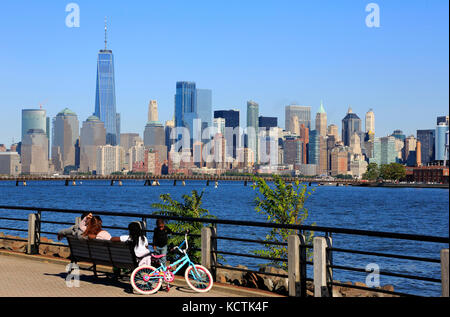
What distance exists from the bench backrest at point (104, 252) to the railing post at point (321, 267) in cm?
334

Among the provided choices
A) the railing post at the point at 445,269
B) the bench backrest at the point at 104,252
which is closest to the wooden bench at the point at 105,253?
the bench backrest at the point at 104,252

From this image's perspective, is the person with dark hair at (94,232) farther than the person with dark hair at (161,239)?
Yes

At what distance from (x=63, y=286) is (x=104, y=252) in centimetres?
101

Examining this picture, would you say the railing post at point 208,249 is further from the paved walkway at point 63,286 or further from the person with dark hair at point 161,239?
the person with dark hair at point 161,239

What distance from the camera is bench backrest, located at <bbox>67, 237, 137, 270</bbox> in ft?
39.8

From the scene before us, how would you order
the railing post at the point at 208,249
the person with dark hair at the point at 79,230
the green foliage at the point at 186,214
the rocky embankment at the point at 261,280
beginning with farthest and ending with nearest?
the green foliage at the point at 186,214 → the rocky embankment at the point at 261,280 → the person with dark hair at the point at 79,230 → the railing post at the point at 208,249

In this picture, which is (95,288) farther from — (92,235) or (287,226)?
(287,226)

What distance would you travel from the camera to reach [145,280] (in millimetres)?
11727

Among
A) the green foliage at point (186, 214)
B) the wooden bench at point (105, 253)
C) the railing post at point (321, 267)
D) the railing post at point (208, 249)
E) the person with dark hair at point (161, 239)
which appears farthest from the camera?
the green foliage at point (186, 214)

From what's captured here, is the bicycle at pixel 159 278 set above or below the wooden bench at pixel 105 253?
below

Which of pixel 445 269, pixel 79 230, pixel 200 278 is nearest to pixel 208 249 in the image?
pixel 200 278

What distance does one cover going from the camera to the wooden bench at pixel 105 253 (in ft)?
39.8

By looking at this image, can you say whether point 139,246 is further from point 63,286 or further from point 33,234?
point 33,234

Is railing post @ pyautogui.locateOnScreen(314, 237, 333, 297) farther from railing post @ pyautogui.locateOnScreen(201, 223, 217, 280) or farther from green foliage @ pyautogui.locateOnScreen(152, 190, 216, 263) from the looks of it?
green foliage @ pyautogui.locateOnScreen(152, 190, 216, 263)
